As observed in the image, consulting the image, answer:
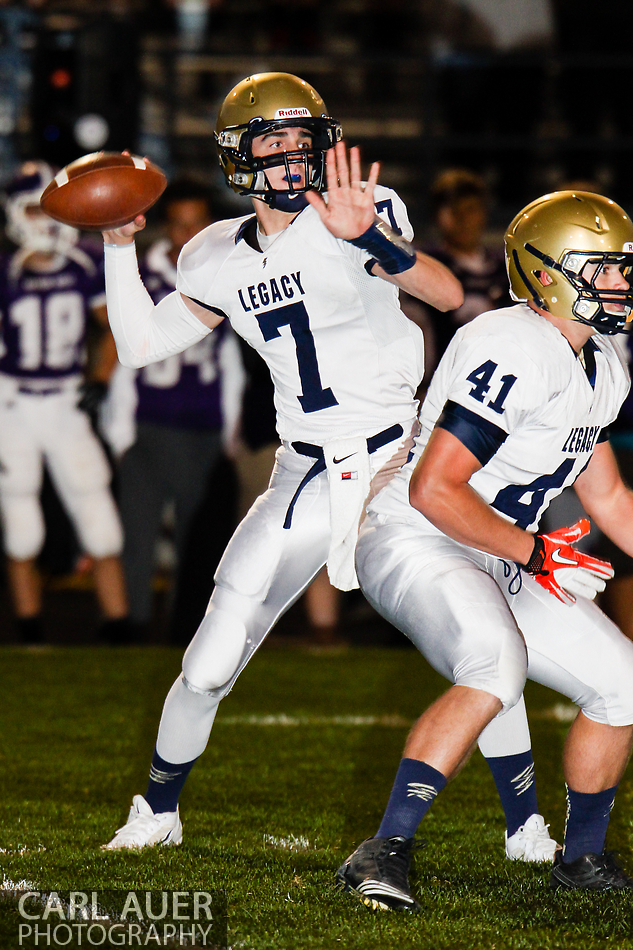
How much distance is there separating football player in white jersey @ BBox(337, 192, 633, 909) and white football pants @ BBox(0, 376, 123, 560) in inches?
137

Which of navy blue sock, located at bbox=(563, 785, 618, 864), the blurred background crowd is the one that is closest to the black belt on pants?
navy blue sock, located at bbox=(563, 785, 618, 864)

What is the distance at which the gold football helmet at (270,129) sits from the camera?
3.19m

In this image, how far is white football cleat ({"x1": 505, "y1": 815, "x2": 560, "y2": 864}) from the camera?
10.5 ft

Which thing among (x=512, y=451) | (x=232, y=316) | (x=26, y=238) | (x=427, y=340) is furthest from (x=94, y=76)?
(x=512, y=451)

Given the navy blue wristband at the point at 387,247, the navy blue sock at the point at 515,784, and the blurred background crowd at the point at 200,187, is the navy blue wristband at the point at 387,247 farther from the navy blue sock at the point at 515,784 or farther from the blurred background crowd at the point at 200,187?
the blurred background crowd at the point at 200,187

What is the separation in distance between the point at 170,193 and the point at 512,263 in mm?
3554

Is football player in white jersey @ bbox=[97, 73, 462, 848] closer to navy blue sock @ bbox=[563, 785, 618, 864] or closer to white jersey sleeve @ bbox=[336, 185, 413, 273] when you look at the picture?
white jersey sleeve @ bbox=[336, 185, 413, 273]

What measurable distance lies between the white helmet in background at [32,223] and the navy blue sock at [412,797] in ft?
13.7

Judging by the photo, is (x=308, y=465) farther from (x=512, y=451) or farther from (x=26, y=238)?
(x=26, y=238)

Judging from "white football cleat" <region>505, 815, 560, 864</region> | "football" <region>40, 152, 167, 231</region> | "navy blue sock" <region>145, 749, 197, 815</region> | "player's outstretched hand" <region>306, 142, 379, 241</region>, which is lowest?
"white football cleat" <region>505, 815, 560, 864</region>

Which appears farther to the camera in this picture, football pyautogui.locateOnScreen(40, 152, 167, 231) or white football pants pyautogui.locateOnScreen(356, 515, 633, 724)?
football pyautogui.locateOnScreen(40, 152, 167, 231)

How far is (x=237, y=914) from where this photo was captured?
275cm

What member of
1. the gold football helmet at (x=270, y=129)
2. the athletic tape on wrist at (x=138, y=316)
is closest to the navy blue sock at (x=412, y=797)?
the athletic tape on wrist at (x=138, y=316)

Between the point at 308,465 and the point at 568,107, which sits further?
the point at 568,107
